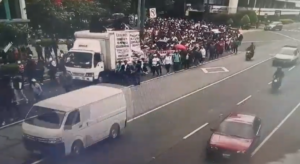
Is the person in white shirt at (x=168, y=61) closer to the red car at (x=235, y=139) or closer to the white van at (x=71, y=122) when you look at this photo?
the white van at (x=71, y=122)

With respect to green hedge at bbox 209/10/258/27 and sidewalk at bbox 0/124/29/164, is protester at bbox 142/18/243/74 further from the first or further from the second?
sidewalk at bbox 0/124/29/164

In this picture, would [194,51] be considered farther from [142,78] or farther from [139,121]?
[139,121]

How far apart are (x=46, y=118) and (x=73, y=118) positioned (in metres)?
0.73

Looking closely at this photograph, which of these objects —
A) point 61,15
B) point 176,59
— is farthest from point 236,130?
point 176,59

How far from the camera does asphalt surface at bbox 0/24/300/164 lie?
9758 mm

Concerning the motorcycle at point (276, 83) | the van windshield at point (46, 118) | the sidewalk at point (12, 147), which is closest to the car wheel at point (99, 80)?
the sidewalk at point (12, 147)

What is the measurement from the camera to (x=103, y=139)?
10547 mm

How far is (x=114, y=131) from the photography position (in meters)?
10.9

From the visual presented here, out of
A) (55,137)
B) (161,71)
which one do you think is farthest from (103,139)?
(161,71)

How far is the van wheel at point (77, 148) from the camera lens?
9.33m

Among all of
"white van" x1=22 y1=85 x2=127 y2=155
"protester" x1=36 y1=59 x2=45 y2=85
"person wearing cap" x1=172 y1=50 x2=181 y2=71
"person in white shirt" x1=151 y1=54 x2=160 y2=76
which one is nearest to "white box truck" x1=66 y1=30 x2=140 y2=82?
"protester" x1=36 y1=59 x2=45 y2=85

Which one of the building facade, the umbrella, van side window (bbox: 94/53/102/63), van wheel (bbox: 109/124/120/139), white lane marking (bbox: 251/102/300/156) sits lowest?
white lane marking (bbox: 251/102/300/156)

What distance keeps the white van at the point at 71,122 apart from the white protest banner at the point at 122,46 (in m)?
7.36

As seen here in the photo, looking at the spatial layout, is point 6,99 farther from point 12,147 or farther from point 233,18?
point 233,18
